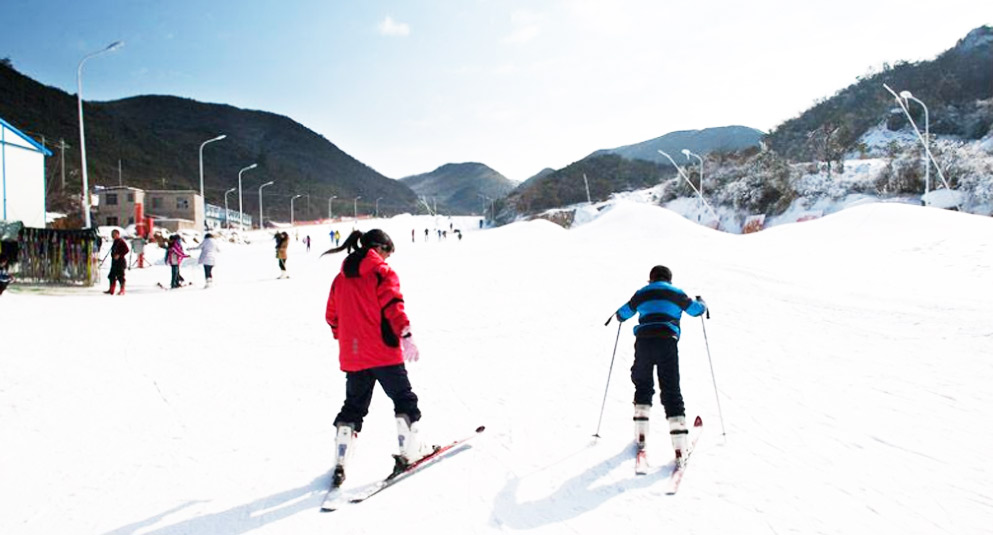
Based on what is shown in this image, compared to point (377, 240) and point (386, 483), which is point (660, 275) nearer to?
point (377, 240)

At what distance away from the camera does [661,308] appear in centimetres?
428

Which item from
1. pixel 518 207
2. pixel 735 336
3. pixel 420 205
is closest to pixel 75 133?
pixel 518 207

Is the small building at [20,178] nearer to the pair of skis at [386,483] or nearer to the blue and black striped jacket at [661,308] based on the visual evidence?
the pair of skis at [386,483]

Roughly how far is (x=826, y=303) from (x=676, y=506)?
29.2 ft

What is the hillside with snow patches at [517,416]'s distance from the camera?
11.6 ft

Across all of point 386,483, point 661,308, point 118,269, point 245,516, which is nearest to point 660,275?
point 661,308

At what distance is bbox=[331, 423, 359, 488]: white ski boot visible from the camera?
3.81 metres

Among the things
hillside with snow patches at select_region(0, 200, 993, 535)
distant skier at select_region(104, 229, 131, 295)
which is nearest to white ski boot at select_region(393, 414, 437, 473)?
hillside with snow patches at select_region(0, 200, 993, 535)

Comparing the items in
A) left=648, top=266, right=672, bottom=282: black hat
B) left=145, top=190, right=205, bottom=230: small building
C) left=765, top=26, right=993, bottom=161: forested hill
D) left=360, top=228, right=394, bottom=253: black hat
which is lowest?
left=648, top=266, right=672, bottom=282: black hat

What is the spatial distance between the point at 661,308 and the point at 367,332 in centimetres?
235

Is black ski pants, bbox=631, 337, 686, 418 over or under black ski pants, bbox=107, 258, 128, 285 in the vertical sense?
under

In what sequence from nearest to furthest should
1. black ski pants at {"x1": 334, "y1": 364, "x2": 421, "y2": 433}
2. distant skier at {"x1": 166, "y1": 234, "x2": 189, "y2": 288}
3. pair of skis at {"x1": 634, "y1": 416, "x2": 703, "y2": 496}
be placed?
black ski pants at {"x1": 334, "y1": 364, "x2": 421, "y2": 433} → pair of skis at {"x1": 634, "y1": 416, "x2": 703, "y2": 496} → distant skier at {"x1": 166, "y1": 234, "x2": 189, "y2": 288}

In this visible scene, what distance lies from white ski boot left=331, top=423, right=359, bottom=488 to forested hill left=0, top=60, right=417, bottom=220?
6515 centimetres

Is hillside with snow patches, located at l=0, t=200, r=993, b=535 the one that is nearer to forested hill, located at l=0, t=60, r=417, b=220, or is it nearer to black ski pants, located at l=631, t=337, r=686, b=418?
black ski pants, located at l=631, t=337, r=686, b=418
